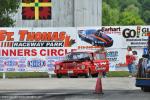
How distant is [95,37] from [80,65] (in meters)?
3.64

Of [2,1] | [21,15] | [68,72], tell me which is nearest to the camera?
[68,72]

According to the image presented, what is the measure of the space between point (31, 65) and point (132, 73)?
5.55 metres

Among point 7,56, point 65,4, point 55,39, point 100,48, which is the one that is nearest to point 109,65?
point 100,48

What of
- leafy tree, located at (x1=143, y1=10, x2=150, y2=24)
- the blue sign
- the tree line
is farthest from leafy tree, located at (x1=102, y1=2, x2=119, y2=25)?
the blue sign

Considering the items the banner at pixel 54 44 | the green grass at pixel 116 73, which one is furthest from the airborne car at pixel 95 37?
the green grass at pixel 116 73

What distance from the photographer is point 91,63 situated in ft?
97.5

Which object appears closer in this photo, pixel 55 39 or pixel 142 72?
pixel 142 72

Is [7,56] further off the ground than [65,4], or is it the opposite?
[65,4]

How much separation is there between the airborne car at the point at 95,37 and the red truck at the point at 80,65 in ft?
6.41

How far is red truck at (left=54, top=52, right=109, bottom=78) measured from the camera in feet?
96.3

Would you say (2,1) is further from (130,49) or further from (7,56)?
(130,49)

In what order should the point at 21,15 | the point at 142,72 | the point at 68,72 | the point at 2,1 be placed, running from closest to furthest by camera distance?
the point at 142,72 → the point at 68,72 → the point at 2,1 → the point at 21,15

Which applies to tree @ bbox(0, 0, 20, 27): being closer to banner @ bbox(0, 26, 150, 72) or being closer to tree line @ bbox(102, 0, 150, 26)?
banner @ bbox(0, 26, 150, 72)

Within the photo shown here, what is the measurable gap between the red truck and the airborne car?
1.95 m
